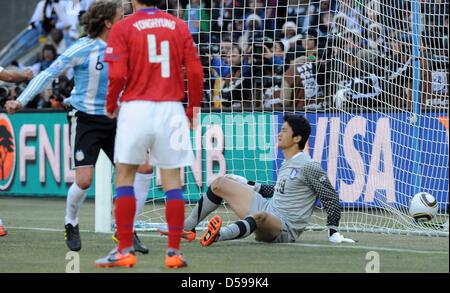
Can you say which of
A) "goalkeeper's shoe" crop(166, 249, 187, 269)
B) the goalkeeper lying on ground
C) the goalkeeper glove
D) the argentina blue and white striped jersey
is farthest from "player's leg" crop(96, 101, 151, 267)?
the goalkeeper glove

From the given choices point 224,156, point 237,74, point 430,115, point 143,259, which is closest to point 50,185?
point 224,156

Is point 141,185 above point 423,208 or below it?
A: above

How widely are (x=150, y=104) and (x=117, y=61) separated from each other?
371 mm

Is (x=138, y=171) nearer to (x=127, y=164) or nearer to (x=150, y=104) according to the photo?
(x=127, y=164)

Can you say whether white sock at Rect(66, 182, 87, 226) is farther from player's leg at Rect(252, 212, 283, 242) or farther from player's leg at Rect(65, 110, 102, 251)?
player's leg at Rect(252, 212, 283, 242)

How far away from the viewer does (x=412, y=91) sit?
12.1m

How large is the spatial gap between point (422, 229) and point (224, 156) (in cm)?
403

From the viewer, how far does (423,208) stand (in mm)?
10898

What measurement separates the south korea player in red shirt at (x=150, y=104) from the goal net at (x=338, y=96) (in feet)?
12.4

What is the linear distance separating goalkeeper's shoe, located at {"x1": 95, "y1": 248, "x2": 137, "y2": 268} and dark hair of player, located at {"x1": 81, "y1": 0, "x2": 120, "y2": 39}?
210 cm

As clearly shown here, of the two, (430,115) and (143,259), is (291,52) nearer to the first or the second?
(430,115)

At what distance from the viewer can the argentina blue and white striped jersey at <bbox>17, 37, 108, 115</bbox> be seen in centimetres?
881

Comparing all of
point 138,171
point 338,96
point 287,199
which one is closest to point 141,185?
point 138,171

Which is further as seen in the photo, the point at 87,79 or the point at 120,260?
the point at 87,79
